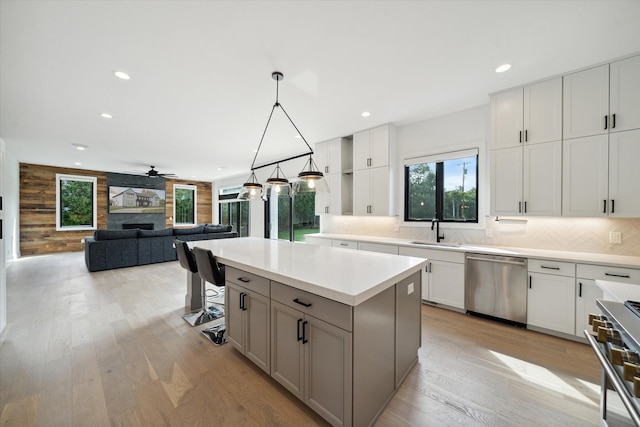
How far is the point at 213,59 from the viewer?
2271mm

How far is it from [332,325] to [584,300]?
2.71 meters

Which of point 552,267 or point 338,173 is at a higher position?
point 338,173

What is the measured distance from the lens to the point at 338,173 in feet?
15.5

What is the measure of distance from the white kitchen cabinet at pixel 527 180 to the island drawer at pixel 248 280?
2944 millimetres

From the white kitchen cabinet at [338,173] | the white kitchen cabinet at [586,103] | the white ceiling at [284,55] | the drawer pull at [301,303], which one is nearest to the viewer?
the drawer pull at [301,303]

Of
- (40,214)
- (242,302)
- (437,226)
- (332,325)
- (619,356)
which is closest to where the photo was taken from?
(619,356)

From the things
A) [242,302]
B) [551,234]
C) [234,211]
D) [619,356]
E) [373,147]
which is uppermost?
[373,147]

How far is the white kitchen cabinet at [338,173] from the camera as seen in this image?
4.69m

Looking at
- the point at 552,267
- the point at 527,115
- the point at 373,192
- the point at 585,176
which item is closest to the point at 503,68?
the point at 527,115

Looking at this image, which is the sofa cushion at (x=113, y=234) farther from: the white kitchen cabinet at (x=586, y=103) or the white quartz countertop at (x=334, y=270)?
the white kitchen cabinet at (x=586, y=103)

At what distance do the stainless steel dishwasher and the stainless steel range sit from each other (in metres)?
1.53

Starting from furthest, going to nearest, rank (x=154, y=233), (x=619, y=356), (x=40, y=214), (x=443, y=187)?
(x=40, y=214) → (x=154, y=233) → (x=443, y=187) → (x=619, y=356)

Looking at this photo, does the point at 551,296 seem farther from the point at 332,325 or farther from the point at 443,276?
the point at 332,325

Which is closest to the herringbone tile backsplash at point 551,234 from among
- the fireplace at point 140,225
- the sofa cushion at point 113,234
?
the sofa cushion at point 113,234
